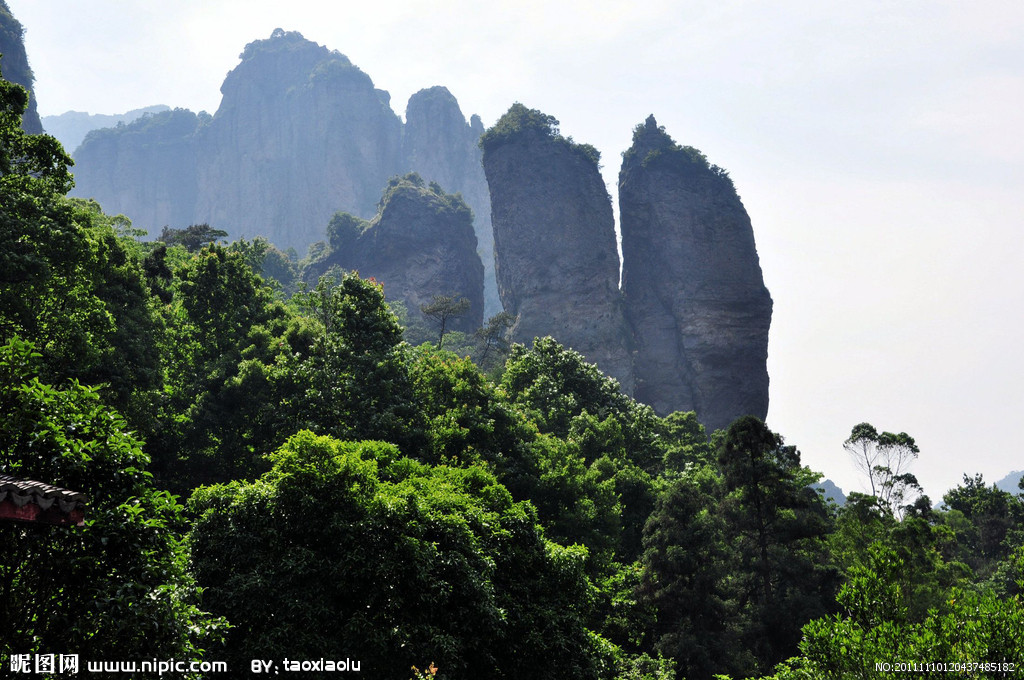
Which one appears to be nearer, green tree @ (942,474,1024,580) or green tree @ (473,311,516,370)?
green tree @ (942,474,1024,580)

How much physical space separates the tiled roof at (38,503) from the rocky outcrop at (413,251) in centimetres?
9033

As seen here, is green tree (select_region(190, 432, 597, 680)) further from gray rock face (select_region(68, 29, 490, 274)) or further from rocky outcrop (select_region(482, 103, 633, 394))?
gray rock face (select_region(68, 29, 490, 274))

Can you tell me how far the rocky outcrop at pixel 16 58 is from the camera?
7500 cm

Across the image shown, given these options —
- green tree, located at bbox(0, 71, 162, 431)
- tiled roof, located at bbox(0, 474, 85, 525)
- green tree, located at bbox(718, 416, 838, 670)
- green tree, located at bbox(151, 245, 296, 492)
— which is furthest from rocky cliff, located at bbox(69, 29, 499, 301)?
tiled roof, located at bbox(0, 474, 85, 525)

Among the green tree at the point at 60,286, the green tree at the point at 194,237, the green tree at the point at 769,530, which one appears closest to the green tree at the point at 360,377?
the green tree at the point at 60,286

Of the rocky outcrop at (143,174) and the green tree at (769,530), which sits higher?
the rocky outcrop at (143,174)

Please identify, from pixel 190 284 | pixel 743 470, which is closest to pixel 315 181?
pixel 190 284

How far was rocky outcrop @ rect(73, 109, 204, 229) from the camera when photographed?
159 meters

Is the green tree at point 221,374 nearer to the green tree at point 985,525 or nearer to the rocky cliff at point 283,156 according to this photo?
the green tree at point 985,525

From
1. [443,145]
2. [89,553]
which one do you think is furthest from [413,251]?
[89,553]

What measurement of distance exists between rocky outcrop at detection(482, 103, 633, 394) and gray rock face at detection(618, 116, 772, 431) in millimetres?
3965

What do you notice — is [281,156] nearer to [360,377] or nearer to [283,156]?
[283,156]

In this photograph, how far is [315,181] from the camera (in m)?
153

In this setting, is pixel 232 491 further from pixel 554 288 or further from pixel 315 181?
pixel 315 181
